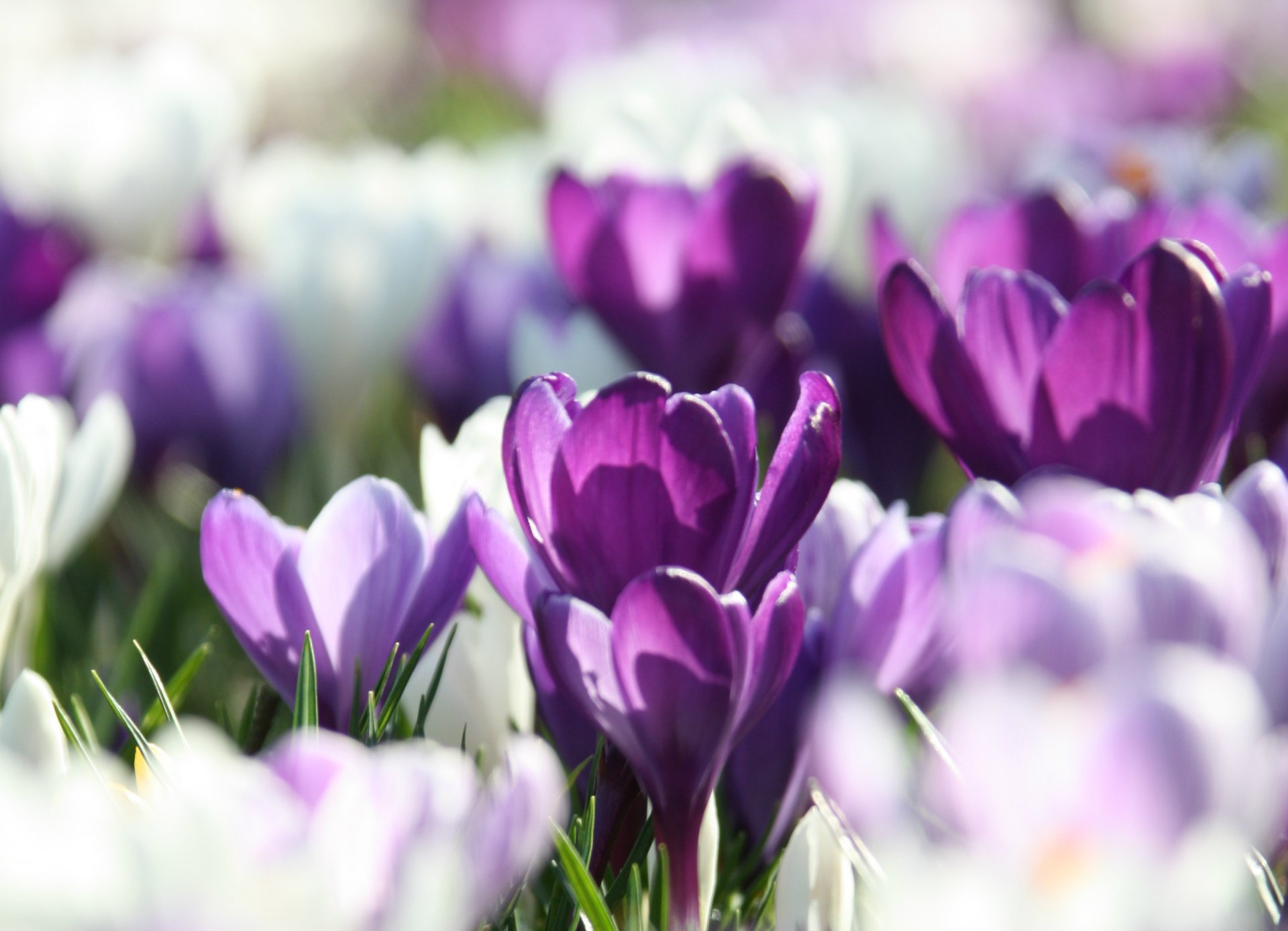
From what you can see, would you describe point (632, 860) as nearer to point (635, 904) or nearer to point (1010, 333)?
point (635, 904)

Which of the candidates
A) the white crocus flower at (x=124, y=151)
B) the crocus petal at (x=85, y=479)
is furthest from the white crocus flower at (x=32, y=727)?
the white crocus flower at (x=124, y=151)

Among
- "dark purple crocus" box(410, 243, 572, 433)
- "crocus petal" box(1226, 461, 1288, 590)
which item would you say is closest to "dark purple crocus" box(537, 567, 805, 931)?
"crocus petal" box(1226, 461, 1288, 590)

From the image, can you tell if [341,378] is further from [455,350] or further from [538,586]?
[538,586]

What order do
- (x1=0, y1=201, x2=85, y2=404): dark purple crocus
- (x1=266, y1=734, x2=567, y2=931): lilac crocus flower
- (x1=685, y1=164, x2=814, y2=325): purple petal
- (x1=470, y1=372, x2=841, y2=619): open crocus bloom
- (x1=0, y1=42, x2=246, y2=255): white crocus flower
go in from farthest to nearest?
(x1=0, y1=42, x2=246, y2=255): white crocus flower < (x1=0, y1=201, x2=85, y2=404): dark purple crocus < (x1=685, y1=164, x2=814, y2=325): purple petal < (x1=470, y1=372, x2=841, y2=619): open crocus bloom < (x1=266, y1=734, x2=567, y2=931): lilac crocus flower

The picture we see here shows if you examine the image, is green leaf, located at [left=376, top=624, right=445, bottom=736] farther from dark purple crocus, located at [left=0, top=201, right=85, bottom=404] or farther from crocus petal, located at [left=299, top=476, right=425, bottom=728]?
dark purple crocus, located at [left=0, top=201, right=85, bottom=404]

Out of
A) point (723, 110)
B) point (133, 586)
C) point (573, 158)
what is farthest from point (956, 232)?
point (133, 586)

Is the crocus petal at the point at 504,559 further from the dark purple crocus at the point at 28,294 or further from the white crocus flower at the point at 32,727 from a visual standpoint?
the dark purple crocus at the point at 28,294

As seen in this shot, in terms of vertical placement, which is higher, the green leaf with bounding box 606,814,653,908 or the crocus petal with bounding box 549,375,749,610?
the crocus petal with bounding box 549,375,749,610
